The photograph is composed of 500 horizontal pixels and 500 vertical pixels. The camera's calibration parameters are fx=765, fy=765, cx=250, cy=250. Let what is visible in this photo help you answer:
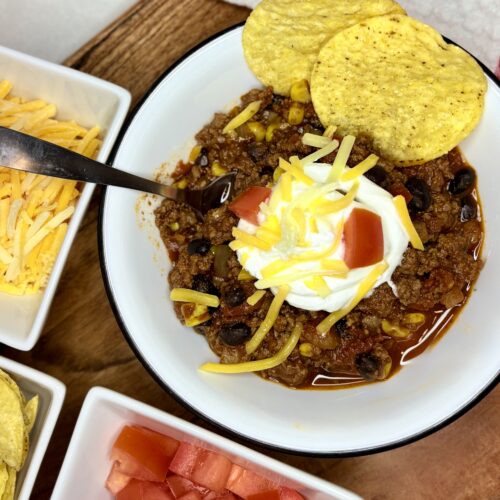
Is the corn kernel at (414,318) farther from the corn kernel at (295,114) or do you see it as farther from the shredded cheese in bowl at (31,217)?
the shredded cheese in bowl at (31,217)

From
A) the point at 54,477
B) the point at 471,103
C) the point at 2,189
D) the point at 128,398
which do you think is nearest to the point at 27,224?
the point at 2,189

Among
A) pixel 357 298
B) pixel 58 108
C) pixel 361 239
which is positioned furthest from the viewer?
pixel 58 108

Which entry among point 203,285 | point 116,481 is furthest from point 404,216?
point 116,481

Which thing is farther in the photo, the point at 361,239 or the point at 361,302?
the point at 361,302

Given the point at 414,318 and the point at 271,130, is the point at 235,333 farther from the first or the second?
the point at 271,130

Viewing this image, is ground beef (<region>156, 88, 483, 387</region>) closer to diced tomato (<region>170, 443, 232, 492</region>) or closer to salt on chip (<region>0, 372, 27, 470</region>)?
diced tomato (<region>170, 443, 232, 492</region>)

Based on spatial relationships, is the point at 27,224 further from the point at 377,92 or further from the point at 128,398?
the point at 377,92

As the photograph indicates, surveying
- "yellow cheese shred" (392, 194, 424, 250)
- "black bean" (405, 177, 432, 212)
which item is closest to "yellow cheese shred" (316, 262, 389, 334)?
"yellow cheese shred" (392, 194, 424, 250)
